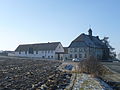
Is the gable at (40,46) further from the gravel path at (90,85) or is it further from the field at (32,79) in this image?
the gravel path at (90,85)

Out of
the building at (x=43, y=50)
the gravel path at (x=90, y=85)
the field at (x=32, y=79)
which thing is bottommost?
the gravel path at (x=90, y=85)

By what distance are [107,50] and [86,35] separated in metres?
10.8

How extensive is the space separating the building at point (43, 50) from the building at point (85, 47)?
7083mm

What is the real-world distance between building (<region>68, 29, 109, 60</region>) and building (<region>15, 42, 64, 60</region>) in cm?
708

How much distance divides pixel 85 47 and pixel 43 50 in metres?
23.9

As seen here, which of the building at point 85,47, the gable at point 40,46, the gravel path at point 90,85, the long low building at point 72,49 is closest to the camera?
the gravel path at point 90,85

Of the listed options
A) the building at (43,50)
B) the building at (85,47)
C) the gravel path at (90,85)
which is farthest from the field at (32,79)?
the building at (43,50)

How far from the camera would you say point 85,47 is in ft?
287

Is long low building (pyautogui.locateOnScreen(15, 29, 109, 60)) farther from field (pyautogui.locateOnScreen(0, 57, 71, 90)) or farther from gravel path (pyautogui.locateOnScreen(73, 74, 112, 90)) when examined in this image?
gravel path (pyautogui.locateOnScreen(73, 74, 112, 90))

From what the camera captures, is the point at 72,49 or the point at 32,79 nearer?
the point at 32,79

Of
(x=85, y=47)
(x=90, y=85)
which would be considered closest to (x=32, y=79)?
(x=90, y=85)

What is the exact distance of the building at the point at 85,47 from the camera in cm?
8788

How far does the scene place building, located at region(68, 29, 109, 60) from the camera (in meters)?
87.9

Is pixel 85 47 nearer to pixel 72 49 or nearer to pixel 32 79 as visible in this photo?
pixel 72 49
